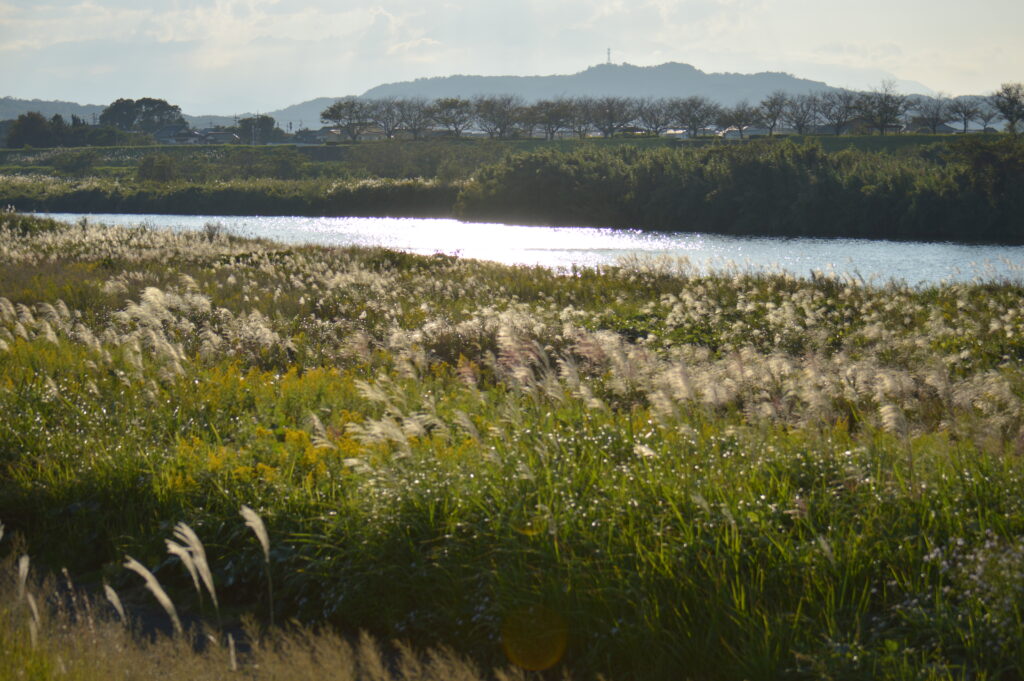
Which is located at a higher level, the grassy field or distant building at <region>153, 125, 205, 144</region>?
distant building at <region>153, 125, 205, 144</region>

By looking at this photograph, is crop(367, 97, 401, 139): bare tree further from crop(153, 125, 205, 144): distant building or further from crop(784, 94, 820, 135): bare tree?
crop(784, 94, 820, 135): bare tree

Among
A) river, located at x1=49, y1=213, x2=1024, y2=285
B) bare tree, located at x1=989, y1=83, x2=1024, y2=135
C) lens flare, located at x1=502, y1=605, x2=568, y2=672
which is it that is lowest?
lens flare, located at x1=502, y1=605, x2=568, y2=672

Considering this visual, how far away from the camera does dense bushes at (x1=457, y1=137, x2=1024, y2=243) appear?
45781mm

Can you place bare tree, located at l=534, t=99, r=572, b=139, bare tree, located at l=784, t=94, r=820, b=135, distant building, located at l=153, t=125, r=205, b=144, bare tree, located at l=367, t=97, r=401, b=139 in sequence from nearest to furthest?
bare tree, located at l=784, t=94, r=820, b=135, bare tree, located at l=534, t=99, r=572, b=139, bare tree, located at l=367, t=97, r=401, b=139, distant building, located at l=153, t=125, r=205, b=144

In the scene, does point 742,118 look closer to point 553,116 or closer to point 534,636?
point 553,116

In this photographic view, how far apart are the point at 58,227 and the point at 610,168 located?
1288 inches

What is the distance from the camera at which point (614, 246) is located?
4284 centimetres

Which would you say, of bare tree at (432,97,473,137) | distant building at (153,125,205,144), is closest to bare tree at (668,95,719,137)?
bare tree at (432,97,473,137)

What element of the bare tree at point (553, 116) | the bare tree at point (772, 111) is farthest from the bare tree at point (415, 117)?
the bare tree at point (772, 111)

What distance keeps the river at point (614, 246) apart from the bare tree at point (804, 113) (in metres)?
54.4

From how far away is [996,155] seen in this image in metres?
46.8

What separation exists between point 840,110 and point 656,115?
23651mm

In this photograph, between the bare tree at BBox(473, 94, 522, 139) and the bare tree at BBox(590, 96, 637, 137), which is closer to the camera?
the bare tree at BBox(590, 96, 637, 137)

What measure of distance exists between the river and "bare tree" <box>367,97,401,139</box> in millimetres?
64980
